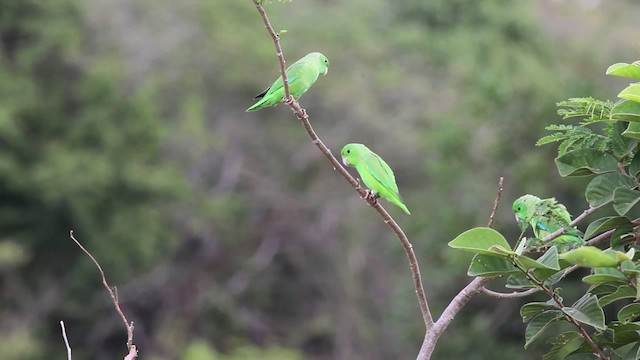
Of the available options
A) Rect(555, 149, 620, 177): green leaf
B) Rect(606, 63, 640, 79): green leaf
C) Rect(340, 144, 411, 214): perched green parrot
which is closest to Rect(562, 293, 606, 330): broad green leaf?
Rect(555, 149, 620, 177): green leaf

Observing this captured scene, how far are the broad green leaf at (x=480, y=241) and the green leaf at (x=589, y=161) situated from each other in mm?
454

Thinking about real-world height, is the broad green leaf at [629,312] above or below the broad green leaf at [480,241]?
below

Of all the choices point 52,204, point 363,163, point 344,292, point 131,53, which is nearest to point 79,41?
point 131,53

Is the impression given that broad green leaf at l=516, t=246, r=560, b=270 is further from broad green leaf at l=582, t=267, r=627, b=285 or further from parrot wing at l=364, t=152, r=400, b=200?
parrot wing at l=364, t=152, r=400, b=200

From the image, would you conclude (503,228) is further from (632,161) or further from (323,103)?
(632,161)

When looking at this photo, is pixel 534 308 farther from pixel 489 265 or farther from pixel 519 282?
pixel 489 265

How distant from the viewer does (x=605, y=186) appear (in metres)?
2.41

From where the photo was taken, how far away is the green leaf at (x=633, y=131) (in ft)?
7.44

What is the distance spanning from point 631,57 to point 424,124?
4850 mm

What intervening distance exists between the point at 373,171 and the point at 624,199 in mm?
1043

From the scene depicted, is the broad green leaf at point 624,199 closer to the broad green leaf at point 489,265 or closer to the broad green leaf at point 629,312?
the broad green leaf at point 629,312

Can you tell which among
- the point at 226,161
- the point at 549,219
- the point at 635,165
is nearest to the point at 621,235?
the point at 635,165

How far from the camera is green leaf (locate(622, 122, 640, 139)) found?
7.44 feet

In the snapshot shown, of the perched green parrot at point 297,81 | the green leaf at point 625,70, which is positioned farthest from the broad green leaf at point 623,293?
the perched green parrot at point 297,81
